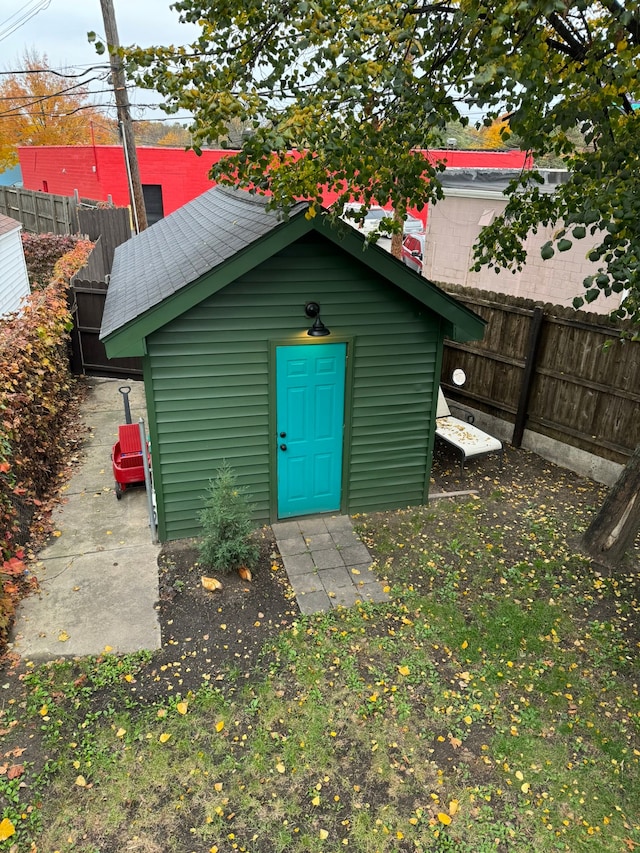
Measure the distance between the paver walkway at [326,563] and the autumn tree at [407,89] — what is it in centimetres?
345

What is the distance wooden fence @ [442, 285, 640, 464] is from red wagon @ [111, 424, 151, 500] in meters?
5.38

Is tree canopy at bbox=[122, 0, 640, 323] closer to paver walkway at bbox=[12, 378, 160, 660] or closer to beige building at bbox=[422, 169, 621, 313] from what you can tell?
paver walkway at bbox=[12, 378, 160, 660]

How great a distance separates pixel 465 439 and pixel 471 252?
5.89 metres

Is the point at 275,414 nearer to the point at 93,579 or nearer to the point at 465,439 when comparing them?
the point at 93,579

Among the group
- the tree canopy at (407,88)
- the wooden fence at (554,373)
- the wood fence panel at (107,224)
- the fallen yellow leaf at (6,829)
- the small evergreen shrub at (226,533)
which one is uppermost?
the tree canopy at (407,88)

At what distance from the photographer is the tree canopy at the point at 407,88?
3939 mm

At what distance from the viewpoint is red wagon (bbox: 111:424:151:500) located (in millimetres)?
7461

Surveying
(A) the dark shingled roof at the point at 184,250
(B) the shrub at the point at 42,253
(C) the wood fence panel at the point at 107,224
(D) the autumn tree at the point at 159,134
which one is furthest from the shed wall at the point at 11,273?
(D) the autumn tree at the point at 159,134

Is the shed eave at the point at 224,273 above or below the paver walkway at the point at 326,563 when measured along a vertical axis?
above

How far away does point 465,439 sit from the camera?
27.9 feet

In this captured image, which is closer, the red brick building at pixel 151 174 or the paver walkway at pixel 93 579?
the paver walkway at pixel 93 579

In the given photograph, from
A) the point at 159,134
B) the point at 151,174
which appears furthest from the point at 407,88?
the point at 159,134

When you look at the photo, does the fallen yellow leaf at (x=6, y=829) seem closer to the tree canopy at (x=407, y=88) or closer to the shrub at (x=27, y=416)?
the shrub at (x=27, y=416)

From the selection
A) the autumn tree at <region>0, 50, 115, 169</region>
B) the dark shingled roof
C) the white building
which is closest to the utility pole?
the white building
